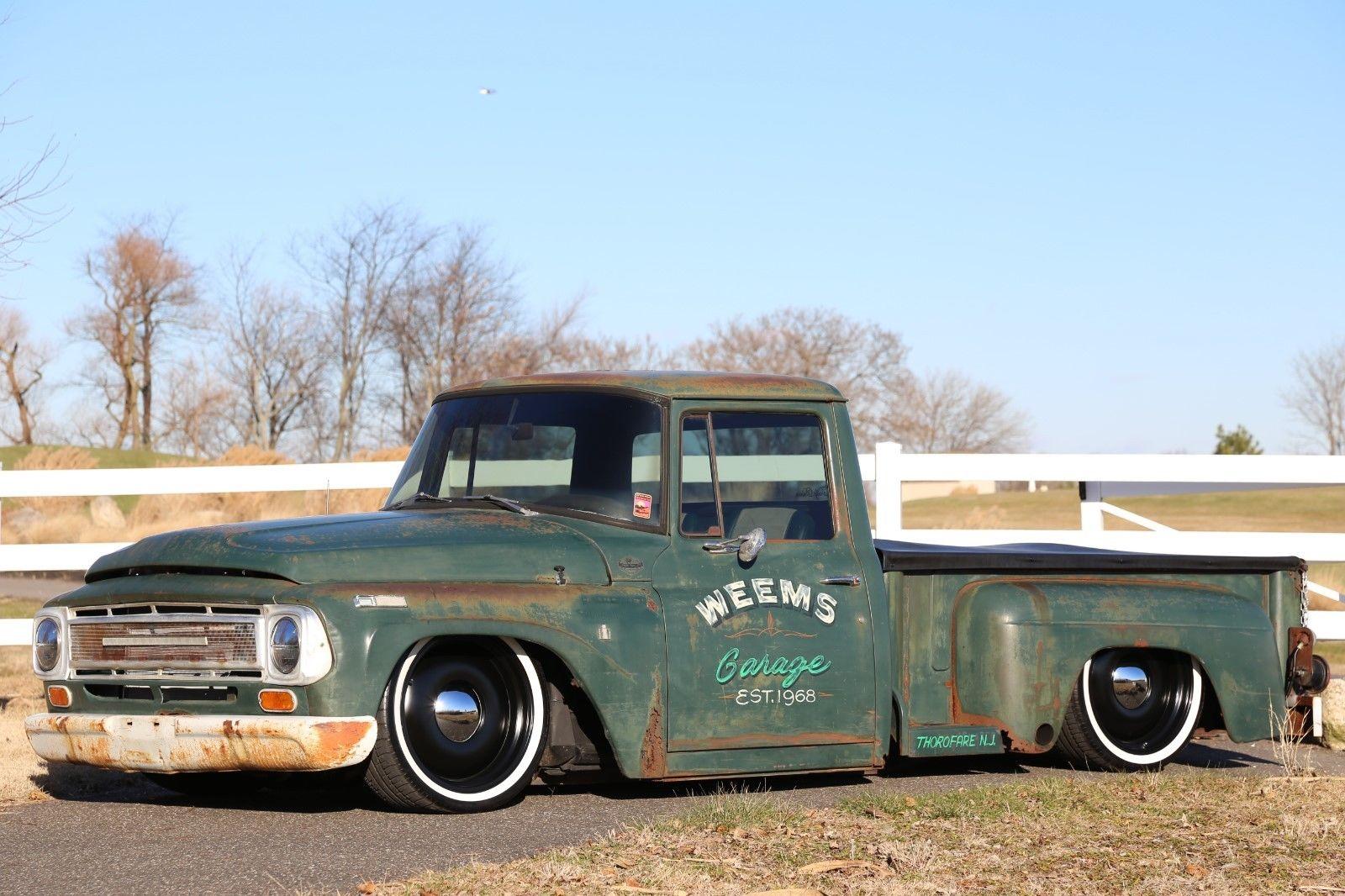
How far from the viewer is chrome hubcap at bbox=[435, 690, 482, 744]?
645 cm

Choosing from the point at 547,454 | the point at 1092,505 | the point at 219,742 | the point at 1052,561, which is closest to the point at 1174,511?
the point at 1092,505

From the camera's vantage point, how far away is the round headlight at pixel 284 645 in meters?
6.09

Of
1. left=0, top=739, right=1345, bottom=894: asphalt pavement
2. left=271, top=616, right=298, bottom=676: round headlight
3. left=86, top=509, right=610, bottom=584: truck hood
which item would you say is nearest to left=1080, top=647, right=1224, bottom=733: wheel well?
left=0, top=739, right=1345, bottom=894: asphalt pavement

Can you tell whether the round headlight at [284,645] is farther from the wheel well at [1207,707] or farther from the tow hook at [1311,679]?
the tow hook at [1311,679]

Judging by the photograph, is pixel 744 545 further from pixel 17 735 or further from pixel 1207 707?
pixel 17 735

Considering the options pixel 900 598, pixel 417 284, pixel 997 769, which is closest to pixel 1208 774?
pixel 997 769

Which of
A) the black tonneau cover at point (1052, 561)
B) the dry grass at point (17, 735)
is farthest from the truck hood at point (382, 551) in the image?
the black tonneau cover at point (1052, 561)

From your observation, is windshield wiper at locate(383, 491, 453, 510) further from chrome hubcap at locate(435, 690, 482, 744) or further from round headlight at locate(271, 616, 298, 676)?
round headlight at locate(271, 616, 298, 676)

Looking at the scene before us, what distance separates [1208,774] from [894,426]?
7329 centimetres

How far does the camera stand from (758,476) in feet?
24.6

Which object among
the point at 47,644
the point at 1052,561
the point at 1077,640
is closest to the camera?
the point at 47,644

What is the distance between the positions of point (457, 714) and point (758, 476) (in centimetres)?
181

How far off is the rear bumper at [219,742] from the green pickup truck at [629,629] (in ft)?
0.04

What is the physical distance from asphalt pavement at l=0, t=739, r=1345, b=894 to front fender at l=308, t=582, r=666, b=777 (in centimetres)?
37
